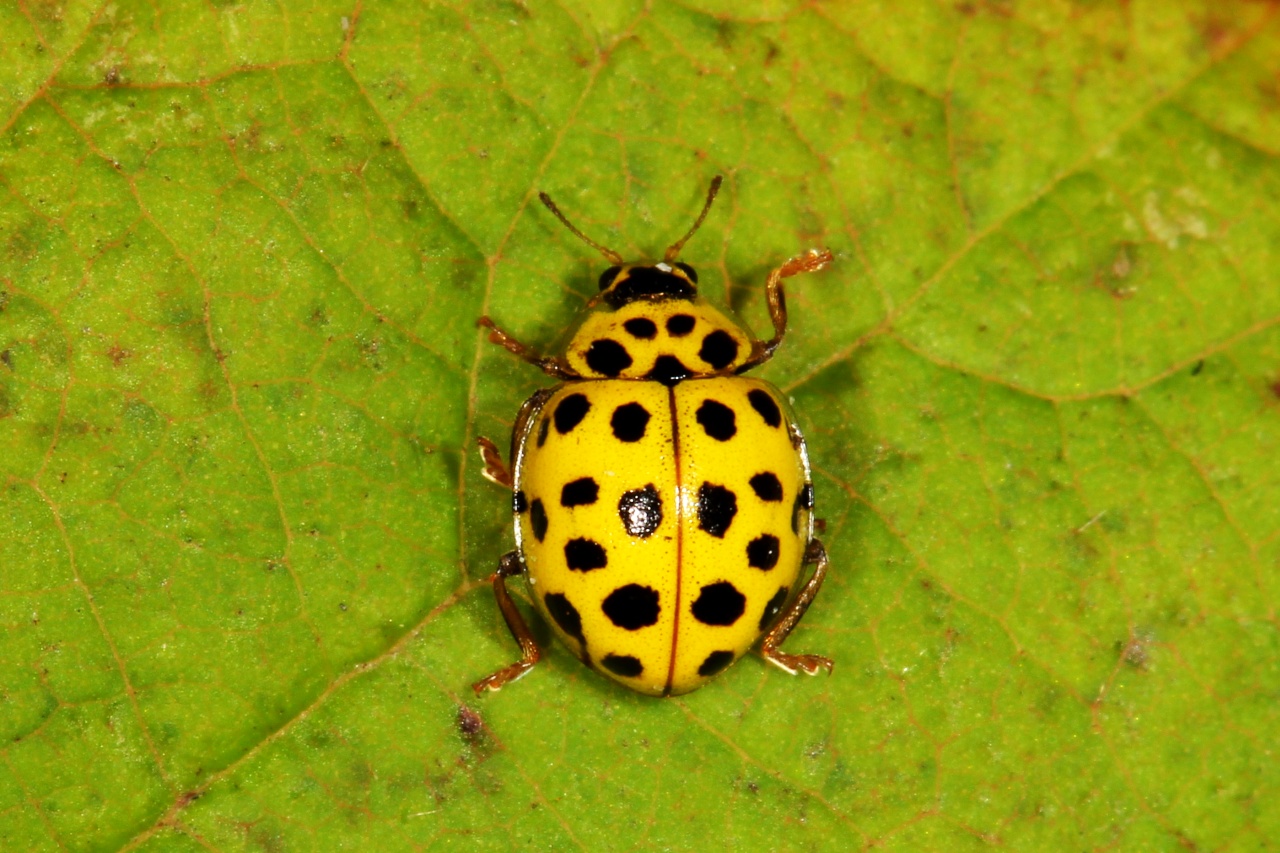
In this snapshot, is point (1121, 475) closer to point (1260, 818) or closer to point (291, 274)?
point (1260, 818)

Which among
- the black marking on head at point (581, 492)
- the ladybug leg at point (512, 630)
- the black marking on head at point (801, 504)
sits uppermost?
the black marking on head at point (581, 492)

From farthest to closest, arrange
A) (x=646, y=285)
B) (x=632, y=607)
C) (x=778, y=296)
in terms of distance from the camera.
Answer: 1. (x=778, y=296)
2. (x=646, y=285)
3. (x=632, y=607)

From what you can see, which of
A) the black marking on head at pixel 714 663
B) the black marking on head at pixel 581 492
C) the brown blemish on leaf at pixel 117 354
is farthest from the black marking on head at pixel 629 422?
the brown blemish on leaf at pixel 117 354

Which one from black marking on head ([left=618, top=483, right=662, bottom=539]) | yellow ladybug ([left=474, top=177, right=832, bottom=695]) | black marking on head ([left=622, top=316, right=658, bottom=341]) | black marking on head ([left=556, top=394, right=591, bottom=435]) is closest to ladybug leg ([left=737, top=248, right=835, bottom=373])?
yellow ladybug ([left=474, top=177, right=832, bottom=695])

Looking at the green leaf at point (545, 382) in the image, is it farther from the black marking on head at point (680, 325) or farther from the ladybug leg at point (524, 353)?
the black marking on head at point (680, 325)

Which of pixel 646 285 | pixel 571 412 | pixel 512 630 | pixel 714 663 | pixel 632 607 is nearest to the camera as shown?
pixel 632 607

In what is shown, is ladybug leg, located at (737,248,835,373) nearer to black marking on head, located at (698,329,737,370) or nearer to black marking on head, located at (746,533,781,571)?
black marking on head, located at (698,329,737,370)

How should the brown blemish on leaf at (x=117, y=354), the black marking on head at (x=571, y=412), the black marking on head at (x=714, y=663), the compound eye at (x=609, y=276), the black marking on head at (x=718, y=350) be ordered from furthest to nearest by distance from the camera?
the compound eye at (x=609, y=276), the black marking on head at (x=718, y=350), the brown blemish on leaf at (x=117, y=354), the black marking on head at (x=571, y=412), the black marking on head at (x=714, y=663)

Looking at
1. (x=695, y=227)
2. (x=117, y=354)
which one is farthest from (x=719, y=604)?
(x=117, y=354)

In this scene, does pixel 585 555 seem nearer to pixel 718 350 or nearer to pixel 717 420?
pixel 717 420
